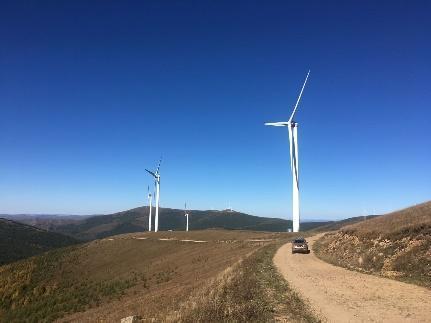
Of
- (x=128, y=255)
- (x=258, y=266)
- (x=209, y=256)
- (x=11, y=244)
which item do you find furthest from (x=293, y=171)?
(x=11, y=244)

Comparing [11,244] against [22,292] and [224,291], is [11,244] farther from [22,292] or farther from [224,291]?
[224,291]

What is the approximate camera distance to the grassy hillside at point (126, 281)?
24.3 m

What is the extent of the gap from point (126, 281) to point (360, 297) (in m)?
39.6

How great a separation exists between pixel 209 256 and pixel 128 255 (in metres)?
30.1

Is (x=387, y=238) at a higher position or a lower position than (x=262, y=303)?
higher

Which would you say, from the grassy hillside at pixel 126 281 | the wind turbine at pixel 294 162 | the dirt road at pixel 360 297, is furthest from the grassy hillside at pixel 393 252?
the wind turbine at pixel 294 162

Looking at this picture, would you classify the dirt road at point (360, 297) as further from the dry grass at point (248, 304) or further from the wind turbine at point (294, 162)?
the wind turbine at point (294, 162)

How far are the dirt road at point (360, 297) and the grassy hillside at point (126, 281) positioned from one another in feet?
7.10

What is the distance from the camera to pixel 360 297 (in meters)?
20.4

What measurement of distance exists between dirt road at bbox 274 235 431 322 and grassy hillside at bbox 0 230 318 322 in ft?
7.10

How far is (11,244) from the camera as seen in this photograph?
619 feet

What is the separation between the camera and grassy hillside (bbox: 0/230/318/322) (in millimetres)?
24266

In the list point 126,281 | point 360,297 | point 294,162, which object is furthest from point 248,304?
point 294,162

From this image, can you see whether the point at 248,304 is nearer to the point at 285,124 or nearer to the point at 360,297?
the point at 360,297
